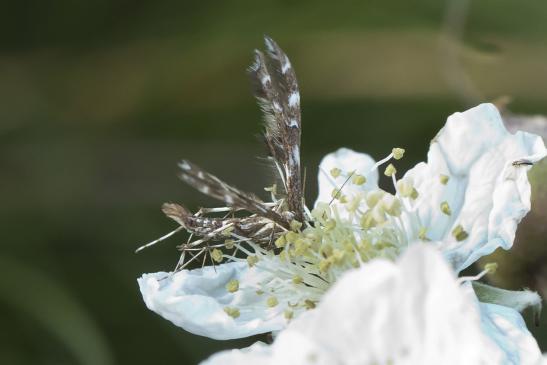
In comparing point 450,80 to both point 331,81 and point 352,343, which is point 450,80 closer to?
point 331,81

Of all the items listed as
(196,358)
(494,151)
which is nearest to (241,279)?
(494,151)

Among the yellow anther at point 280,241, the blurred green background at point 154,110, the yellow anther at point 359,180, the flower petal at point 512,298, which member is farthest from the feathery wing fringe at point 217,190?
the blurred green background at point 154,110

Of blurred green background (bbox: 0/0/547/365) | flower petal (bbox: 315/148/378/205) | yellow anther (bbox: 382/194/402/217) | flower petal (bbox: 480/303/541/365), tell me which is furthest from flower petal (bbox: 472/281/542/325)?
blurred green background (bbox: 0/0/547/365)

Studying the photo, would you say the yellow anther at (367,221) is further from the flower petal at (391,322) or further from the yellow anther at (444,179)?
the flower petal at (391,322)

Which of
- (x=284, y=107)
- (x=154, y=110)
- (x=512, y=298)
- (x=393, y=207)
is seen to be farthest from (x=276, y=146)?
(x=154, y=110)

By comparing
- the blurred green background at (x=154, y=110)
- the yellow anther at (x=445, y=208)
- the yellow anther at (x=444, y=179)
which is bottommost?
the blurred green background at (x=154, y=110)

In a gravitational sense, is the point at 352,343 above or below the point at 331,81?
above
